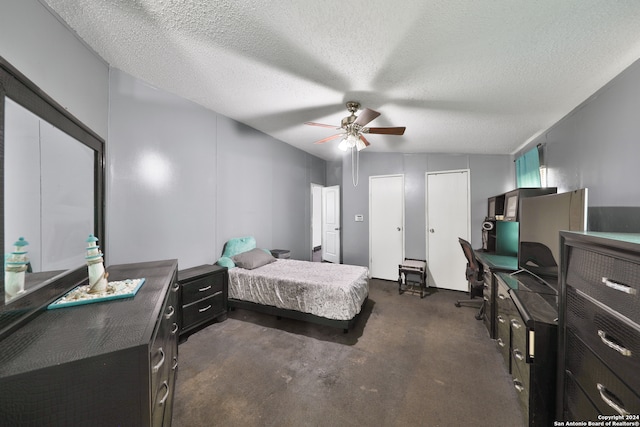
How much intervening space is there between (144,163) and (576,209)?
3.84m

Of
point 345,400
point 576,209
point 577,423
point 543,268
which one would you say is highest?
point 576,209

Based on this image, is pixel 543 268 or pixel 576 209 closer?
pixel 576 209

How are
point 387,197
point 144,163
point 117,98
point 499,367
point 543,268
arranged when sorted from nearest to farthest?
point 543,268
point 499,367
point 117,98
point 144,163
point 387,197

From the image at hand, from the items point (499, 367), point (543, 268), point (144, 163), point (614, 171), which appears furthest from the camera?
point (144, 163)

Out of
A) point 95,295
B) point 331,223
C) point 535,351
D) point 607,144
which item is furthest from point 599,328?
point 331,223

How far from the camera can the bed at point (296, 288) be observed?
2557mm

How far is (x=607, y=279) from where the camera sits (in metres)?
0.92

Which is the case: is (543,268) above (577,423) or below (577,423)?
above

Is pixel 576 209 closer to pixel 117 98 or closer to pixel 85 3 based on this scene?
pixel 85 3

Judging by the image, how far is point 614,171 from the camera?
65.6 inches

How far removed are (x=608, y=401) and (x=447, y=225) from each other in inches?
142

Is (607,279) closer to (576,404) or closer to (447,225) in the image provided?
(576,404)

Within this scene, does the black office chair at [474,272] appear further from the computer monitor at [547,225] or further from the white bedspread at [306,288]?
the white bedspread at [306,288]

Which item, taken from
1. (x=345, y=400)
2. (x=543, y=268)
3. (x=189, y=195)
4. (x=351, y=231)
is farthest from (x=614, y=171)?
(x=189, y=195)
